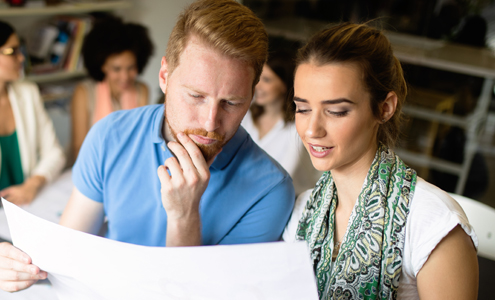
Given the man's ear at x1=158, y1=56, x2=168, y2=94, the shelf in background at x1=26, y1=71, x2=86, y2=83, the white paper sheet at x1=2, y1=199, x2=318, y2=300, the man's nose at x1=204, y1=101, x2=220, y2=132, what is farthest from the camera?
the shelf in background at x1=26, y1=71, x2=86, y2=83

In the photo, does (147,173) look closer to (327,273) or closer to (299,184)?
(327,273)

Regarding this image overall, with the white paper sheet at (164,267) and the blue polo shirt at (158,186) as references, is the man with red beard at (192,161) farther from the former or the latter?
the white paper sheet at (164,267)

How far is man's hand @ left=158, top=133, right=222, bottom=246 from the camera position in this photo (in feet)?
3.00

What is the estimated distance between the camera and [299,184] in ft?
6.68

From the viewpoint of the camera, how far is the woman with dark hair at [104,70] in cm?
236

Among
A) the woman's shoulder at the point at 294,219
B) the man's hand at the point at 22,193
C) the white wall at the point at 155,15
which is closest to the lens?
the woman's shoulder at the point at 294,219

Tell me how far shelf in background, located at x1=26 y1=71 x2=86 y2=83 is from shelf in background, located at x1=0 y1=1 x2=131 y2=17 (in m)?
0.41

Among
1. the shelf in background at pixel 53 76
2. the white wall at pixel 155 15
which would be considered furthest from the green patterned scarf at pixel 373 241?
the white wall at pixel 155 15

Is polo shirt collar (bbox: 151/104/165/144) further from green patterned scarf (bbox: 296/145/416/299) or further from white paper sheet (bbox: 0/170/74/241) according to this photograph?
white paper sheet (bbox: 0/170/74/241)

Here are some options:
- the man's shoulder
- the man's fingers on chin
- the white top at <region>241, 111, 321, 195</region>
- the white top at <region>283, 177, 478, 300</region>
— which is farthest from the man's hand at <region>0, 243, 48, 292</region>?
the white top at <region>241, 111, 321, 195</region>

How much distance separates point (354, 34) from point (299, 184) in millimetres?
1196

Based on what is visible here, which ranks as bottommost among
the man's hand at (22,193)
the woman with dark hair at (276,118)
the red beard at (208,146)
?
the man's hand at (22,193)

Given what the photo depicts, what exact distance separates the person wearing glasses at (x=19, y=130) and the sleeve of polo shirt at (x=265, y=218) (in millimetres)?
1165

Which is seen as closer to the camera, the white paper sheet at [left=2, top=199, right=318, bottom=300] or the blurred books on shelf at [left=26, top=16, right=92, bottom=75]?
the white paper sheet at [left=2, top=199, right=318, bottom=300]
